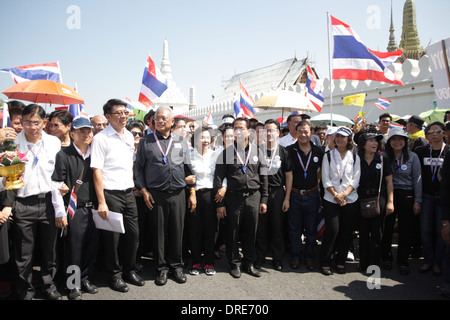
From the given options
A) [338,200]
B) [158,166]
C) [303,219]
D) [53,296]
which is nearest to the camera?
[53,296]

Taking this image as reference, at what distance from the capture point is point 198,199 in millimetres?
4195

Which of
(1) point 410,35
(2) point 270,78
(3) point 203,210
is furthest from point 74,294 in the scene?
(1) point 410,35

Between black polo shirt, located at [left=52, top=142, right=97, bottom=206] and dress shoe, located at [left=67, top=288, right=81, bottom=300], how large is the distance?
100 centimetres

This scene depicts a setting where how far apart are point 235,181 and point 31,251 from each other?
2.50 m

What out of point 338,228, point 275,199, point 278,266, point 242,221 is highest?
point 275,199

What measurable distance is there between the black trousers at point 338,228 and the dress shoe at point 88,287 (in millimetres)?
3016

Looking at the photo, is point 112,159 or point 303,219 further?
point 303,219

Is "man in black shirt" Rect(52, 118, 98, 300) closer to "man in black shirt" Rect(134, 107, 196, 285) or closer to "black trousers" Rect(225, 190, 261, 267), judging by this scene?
"man in black shirt" Rect(134, 107, 196, 285)

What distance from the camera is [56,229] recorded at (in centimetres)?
341

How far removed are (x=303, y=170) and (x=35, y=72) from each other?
5.80 meters

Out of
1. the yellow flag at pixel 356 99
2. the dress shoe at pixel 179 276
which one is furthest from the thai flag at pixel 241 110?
the dress shoe at pixel 179 276

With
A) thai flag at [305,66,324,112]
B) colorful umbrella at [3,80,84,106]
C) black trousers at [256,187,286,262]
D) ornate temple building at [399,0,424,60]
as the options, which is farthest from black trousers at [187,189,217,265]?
ornate temple building at [399,0,424,60]

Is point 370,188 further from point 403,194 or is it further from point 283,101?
point 283,101
